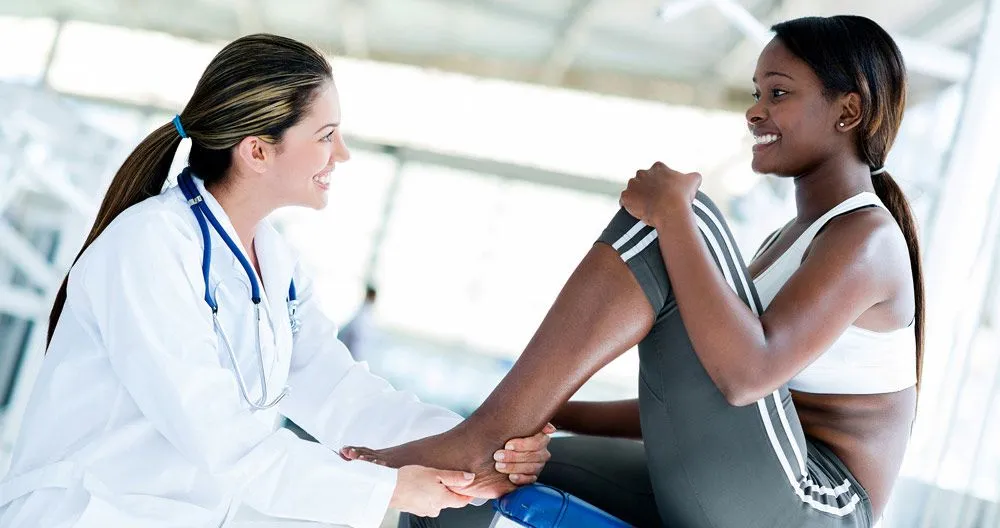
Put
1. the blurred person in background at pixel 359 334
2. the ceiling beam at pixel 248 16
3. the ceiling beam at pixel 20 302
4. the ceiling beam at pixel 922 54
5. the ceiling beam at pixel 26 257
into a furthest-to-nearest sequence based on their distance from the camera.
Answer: the ceiling beam at pixel 248 16 → the blurred person in background at pixel 359 334 → the ceiling beam at pixel 26 257 → the ceiling beam at pixel 20 302 → the ceiling beam at pixel 922 54

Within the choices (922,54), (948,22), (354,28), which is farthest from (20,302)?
(354,28)

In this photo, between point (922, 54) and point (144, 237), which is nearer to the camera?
point (144, 237)

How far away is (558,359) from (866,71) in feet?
2.02

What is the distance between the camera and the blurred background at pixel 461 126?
566cm

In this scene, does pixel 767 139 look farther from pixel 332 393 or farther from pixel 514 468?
pixel 332 393

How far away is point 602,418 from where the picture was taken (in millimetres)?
1568

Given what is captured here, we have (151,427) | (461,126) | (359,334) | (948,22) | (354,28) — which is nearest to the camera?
(151,427)

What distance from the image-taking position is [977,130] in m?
2.37

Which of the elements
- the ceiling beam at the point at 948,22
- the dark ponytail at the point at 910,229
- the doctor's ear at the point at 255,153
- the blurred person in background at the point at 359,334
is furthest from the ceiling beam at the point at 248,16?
the dark ponytail at the point at 910,229

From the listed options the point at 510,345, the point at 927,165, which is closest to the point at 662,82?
the point at 510,345

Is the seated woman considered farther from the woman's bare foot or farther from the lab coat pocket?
the lab coat pocket

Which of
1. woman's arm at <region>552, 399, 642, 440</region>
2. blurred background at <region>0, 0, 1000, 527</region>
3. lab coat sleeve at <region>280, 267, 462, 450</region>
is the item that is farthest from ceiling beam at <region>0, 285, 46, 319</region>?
woman's arm at <region>552, 399, 642, 440</region>

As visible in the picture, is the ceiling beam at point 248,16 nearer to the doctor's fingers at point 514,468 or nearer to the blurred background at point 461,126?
the blurred background at point 461,126

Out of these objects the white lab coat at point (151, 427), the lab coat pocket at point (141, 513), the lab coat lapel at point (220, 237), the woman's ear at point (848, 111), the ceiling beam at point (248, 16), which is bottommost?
the lab coat pocket at point (141, 513)
